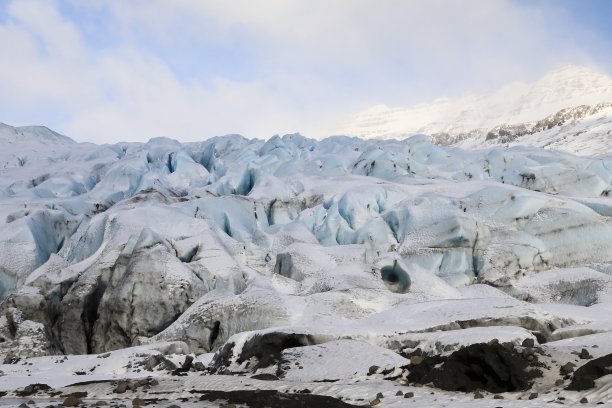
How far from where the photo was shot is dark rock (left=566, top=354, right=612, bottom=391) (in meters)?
10.8

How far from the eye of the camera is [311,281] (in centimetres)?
3219

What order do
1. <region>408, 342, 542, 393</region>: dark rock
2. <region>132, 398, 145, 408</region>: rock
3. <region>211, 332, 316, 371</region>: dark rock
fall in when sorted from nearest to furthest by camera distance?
1. <region>132, 398, 145, 408</region>: rock
2. <region>408, 342, 542, 393</region>: dark rock
3. <region>211, 332, 316, 371</region>: dark rock

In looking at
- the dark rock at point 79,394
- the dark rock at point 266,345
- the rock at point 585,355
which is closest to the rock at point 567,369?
the rock at point 585,355

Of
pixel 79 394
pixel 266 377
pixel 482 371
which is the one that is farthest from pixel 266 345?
pixel 482 371

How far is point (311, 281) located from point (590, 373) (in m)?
21.7

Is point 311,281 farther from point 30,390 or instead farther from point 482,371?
point 482,371

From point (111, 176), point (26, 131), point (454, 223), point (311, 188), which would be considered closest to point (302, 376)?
point (454, 223)

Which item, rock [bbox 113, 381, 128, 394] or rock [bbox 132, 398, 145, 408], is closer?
rock [bbox 132, 398, 145, 408]

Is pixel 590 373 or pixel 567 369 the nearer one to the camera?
pixel 590 373

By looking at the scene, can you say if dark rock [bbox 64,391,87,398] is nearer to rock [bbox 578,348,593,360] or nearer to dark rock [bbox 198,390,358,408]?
dark rock [bbox 198,390,358,408]

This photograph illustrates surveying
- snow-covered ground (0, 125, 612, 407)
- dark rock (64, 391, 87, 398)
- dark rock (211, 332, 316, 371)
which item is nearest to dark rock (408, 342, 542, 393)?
snow-covered ground (0, 125, 612, 407)

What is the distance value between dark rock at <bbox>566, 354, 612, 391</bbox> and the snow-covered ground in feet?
0.14

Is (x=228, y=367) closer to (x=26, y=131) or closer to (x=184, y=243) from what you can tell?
(x=184, y=243)

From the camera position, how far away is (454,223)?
37719mm
